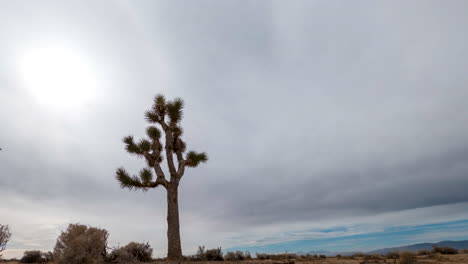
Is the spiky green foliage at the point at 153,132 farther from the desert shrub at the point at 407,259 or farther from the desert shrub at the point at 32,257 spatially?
the desert shrub at the point at 407,259

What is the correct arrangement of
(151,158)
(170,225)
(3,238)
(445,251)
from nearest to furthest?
1. (3,238)
2. (170,225)
3. (151,158)
4. (445,251)

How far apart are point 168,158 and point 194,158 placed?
1.58m

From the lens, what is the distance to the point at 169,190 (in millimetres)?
15609

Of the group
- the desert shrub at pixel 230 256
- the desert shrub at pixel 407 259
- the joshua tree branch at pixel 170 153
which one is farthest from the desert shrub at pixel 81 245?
the desert shrub at pixel 407 259

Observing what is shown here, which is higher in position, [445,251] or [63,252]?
[63,252]

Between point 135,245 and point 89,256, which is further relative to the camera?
point 135,245

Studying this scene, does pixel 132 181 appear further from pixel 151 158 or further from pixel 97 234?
pixel 97 234

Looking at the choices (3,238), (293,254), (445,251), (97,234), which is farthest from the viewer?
(293,254)

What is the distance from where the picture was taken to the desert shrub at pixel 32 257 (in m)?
19.4

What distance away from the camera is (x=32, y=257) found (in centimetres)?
1969

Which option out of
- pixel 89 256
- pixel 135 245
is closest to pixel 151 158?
pixel 135 245

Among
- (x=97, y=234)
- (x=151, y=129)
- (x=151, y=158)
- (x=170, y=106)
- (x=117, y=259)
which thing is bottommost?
(x=117, y=259)

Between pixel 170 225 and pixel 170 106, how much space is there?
7264mm

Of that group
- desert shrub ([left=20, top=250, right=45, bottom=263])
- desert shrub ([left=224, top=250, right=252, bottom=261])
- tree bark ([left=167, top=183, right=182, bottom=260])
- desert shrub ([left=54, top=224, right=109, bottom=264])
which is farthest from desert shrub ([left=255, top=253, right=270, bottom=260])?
desert shrub ([left=20, top=250, right=45, bottom=263])
